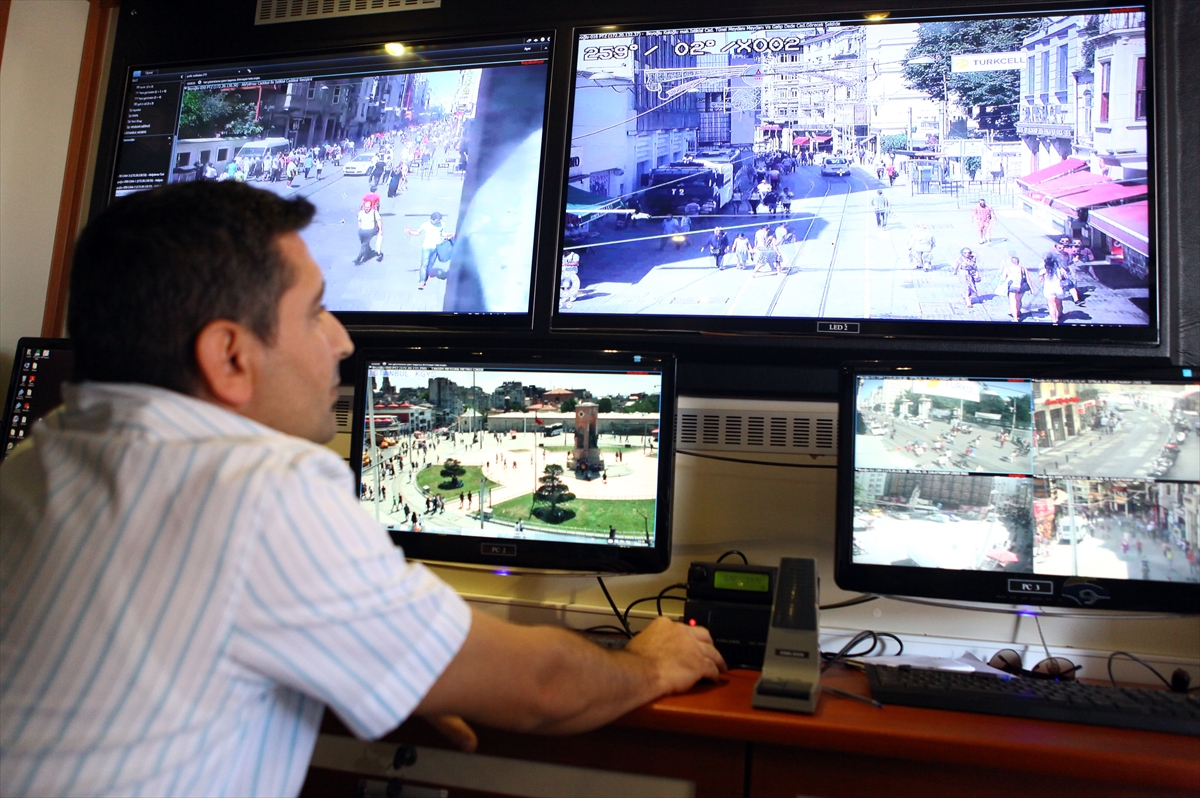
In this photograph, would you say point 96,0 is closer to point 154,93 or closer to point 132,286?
point 154,93

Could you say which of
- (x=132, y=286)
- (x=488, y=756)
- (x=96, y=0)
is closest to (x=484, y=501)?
(x=488, y=756)

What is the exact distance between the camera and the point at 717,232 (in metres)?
1.79

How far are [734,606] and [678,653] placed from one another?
0.21m

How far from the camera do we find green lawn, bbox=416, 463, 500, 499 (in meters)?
1.62

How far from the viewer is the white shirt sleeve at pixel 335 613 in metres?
0.74

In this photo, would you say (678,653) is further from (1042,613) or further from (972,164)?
(972,164)

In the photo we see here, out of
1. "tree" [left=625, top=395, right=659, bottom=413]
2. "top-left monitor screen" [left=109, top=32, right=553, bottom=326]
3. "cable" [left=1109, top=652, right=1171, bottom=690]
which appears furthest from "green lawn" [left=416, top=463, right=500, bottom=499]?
"cable" [left=1109, top=652, right=1171, bottom=690]

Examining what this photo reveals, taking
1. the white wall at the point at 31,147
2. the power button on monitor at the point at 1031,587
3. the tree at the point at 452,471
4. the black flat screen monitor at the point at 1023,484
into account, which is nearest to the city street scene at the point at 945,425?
the black flat screen monitor at the point at 1023,484

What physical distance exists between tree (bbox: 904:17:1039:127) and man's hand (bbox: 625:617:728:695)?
4.01 feet

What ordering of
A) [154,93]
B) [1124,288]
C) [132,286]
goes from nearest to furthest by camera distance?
[132,286], [1124,288], [154,93]

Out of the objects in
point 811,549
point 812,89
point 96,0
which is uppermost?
point 96,0

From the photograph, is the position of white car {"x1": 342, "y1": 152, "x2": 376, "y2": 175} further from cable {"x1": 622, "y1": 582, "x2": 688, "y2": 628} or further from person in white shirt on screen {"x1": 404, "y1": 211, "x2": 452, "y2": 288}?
cable {"x1": 622, "y1": 582, "x2": 688, "y2": 628}

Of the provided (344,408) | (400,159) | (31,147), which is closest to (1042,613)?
(344,408)

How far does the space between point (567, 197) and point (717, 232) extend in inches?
14.2
